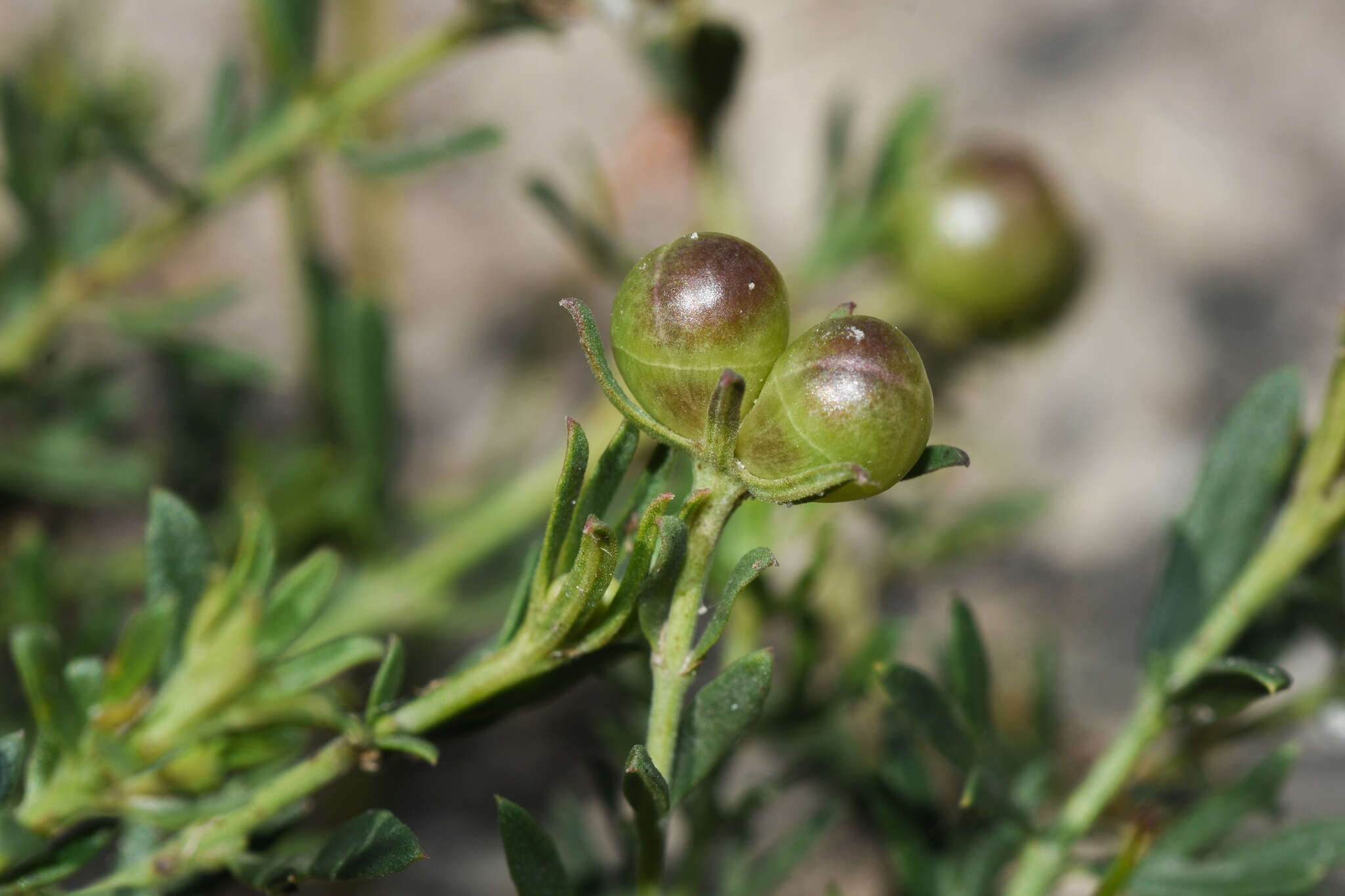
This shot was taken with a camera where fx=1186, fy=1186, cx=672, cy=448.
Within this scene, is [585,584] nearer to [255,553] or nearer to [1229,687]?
[255,553]

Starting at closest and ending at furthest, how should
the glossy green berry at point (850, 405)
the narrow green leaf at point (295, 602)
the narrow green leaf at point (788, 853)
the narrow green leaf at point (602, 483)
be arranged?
the glossy green berry at point (850, 405), the narrow green leaf at point (602, 483), the narrow green leaf at point (295, 602), the narrow green leaf at point (788, 853)

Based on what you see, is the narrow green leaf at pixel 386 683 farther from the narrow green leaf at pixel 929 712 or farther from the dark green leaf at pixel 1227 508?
the dark green leaf at pixel 1227 508

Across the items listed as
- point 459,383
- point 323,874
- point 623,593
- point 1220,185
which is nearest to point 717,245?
point 623,593

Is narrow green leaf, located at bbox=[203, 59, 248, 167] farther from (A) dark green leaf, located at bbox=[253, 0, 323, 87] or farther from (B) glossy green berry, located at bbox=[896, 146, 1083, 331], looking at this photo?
(B) glossy green berry, located at bbox=[896, 146, 1083, 331]

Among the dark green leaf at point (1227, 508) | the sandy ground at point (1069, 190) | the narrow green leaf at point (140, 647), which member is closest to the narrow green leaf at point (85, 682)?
the narrow green leaf at point (140, 647)

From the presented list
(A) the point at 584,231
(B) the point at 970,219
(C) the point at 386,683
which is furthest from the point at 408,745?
(B) the point at 970,219

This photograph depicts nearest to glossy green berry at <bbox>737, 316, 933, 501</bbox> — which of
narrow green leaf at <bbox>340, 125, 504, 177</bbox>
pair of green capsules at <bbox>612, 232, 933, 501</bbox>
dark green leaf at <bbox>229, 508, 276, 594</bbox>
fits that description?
pair of green capsules at <bbox>612, 232, 933, 501</bbox>
